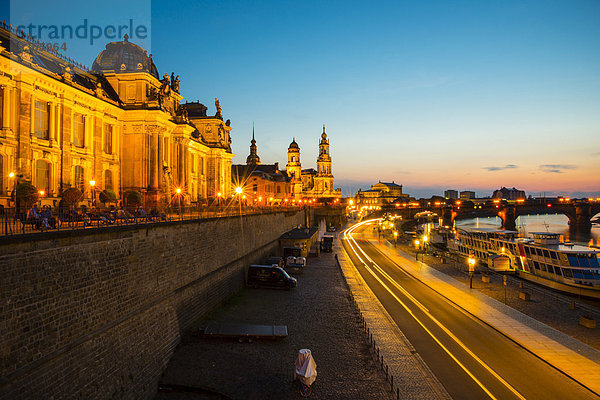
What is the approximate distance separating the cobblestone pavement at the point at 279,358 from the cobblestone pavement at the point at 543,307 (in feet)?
43.1

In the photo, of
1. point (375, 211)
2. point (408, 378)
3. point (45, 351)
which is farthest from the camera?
point (375, 211)

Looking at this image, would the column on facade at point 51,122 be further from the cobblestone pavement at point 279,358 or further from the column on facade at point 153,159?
the cobblestone pavement at point 279,358

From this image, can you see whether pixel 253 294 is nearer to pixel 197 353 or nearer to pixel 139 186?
pixel 197 353

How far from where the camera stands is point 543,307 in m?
27.2

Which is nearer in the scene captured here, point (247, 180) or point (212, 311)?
point (212, 311)

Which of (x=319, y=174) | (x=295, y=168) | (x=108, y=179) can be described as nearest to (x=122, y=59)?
(x=108, y=179)

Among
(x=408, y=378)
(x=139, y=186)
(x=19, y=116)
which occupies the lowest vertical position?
(x=408, y=378)

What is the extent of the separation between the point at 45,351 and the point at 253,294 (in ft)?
66.0

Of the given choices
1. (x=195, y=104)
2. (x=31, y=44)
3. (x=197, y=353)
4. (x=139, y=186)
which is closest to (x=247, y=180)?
(x=195, y=104)

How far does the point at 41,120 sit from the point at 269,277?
77.1ft

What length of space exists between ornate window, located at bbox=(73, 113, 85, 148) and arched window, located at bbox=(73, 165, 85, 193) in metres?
2.21

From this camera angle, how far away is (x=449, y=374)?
1662cm

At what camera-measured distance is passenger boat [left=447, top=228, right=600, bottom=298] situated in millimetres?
32156

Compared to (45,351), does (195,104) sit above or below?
above
